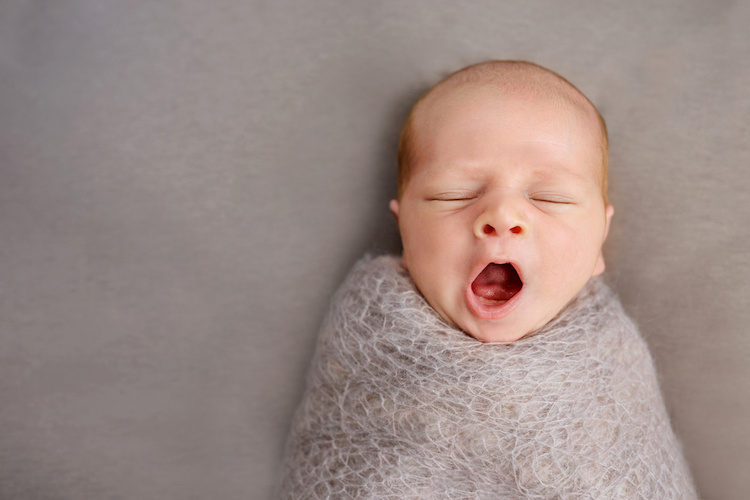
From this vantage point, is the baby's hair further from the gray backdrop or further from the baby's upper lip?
the baby's upper lip

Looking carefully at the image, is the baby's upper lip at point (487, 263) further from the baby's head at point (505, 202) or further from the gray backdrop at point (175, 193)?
the gray backdrop at point (175, 193)

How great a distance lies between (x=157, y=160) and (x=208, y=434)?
591mm

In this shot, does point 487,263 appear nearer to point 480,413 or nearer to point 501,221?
point 501,221

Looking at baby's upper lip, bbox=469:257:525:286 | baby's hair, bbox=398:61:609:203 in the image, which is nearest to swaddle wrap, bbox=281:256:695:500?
baby's upper lip, bbox=469:257:525:286

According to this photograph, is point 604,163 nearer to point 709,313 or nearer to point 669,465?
point 709,313

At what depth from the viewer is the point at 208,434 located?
110 centimetres

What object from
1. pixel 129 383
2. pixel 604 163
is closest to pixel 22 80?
pixel 129 383

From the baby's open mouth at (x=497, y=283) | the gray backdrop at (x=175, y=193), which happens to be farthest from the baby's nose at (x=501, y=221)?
the gray backdrop at (x=175, y=193)

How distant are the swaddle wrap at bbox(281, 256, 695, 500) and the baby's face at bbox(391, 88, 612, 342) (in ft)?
0.17

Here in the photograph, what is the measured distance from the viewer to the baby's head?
2.58 ft

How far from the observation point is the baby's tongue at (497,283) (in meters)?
0.85

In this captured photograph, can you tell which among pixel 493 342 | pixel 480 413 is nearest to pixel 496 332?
pixel 493 342

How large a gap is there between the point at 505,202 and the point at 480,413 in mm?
316

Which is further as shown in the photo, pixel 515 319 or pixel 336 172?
pixel 336 172
